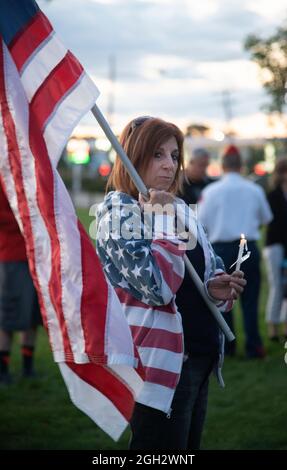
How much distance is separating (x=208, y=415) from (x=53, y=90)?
4036 millimetres

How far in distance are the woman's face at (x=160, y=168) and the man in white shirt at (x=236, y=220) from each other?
18.2 feet

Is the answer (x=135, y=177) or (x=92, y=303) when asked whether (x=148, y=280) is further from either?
(x=135, y=177)

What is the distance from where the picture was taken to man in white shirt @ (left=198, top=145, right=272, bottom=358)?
915 cm

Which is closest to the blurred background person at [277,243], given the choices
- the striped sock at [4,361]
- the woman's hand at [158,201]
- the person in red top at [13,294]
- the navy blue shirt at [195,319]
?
the person in red top at [13,294]

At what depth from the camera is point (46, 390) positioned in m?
7.68

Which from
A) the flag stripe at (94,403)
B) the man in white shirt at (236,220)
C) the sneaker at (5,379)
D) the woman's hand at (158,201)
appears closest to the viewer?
the flag stripe at (94,403)

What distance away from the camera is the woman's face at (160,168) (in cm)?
356

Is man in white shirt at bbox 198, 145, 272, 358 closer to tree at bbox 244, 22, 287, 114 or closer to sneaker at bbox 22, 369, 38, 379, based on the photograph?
sneaker at bbox 22, 369, 38, 379

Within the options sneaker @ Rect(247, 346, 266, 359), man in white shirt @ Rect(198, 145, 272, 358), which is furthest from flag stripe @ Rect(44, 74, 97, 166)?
sneaker @ Rect(247, 346, 266, 359)

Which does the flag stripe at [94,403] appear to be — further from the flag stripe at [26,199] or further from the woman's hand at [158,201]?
the woman's hand at [158,201]

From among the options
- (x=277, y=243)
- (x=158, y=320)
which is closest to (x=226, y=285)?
(x=158, y=320)

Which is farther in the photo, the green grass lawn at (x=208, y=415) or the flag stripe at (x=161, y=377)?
the green grass lawn at (x=208, y=415)
